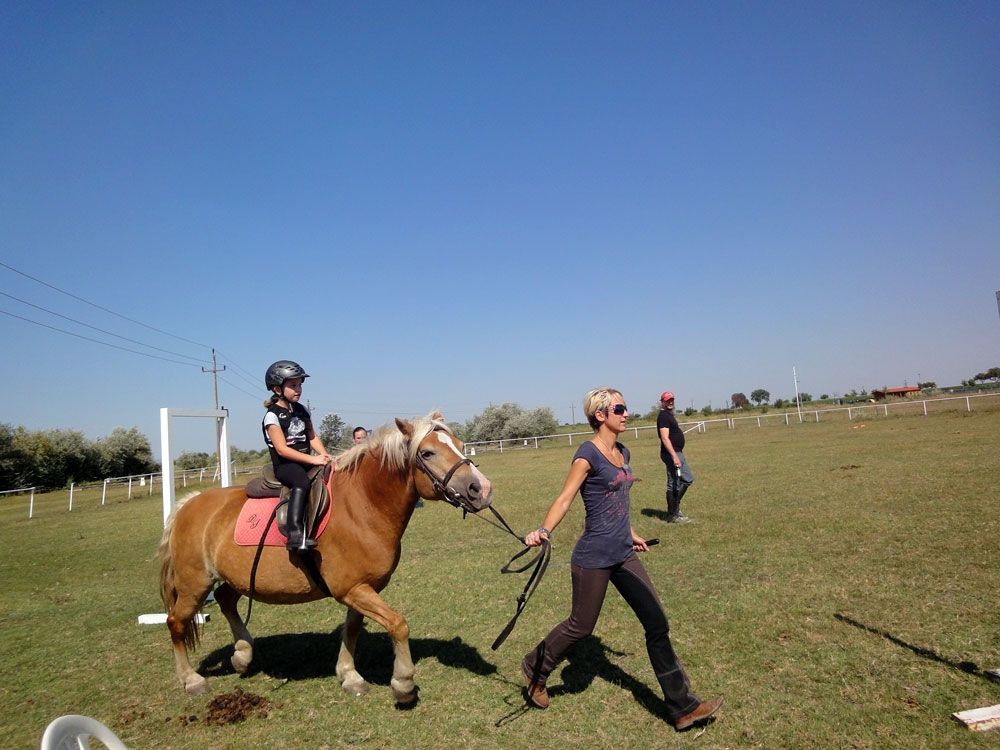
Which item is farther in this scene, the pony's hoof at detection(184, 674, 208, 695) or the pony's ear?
the pony's hoof at detection(184, 674, 208, 695)

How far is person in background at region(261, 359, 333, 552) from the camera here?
4650mm

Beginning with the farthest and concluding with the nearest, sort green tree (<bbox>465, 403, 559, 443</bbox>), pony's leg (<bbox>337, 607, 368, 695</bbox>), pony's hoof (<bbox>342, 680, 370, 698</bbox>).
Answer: green tree (<bbox>465, 403, 559, 443</bbox>), pony's leg (<bbox>337, 607, 368, 695</bbox>), pony's hoof (<bbox>342, 680, 370, 698</bbox>)

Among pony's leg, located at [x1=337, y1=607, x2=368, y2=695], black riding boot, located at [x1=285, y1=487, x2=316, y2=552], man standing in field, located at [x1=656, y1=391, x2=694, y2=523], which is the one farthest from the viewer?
man standing in field, located at [x1=656, y1=391, x2=694, y2=523]

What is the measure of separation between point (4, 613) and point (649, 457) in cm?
2178

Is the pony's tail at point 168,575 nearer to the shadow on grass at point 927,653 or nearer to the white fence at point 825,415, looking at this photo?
the shadow on grass at point 927,653

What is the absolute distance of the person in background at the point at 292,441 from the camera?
465 centimetres

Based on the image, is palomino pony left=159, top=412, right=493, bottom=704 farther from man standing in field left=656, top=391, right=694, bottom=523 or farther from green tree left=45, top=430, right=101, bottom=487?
green tree left=45, top=430, right=101, bottom=487

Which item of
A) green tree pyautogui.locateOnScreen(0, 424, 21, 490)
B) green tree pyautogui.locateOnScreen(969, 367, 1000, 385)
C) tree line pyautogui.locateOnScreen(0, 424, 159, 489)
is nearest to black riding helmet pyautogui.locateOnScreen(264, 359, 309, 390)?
tree line pyautogui.locateOnScreen(0, 424, 159, 489)

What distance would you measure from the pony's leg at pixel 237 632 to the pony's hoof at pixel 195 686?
0.39 meters

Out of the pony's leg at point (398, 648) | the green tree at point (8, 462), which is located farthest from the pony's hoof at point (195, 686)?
the green tree at point (8, 462)

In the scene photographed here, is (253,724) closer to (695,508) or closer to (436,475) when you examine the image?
(436,475)

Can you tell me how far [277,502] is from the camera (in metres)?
5.20

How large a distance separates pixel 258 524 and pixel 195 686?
155cm

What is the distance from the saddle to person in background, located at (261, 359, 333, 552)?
0.23ft
